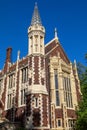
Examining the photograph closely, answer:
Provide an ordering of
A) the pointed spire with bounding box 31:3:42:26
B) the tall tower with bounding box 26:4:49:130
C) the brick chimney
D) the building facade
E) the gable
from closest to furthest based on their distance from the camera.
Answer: the tall tower with bounding box 26:4:49:130 → the building facade → the gable → the pointed spire with bounding box 31:3:42:26 → the brick chimney

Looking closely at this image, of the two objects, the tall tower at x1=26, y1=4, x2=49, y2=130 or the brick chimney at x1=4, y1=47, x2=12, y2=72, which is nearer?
the tall tower at x1=26, y1=4, x2=49, y2=130

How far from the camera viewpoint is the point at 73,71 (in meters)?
33.2

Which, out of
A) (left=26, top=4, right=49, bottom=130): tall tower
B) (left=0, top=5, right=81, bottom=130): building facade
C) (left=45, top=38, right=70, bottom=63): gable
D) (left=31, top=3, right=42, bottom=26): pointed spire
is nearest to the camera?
(left=26, top=4, right=49, bottom=130): tall tower

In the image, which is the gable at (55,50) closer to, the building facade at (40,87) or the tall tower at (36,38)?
the building facade at (40,87)

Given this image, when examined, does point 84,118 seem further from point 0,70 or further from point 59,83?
point 0,70

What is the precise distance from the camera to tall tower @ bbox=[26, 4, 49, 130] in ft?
80.6

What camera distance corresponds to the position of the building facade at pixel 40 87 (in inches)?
1008

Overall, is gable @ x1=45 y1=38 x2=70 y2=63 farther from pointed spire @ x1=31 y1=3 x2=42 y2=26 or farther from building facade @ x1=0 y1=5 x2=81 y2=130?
pointed spire @ x1=31 y1=3 x2=42 y2=26

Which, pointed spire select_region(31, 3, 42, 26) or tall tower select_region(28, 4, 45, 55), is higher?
pointed spire select_region(31, 3, 42, 26)

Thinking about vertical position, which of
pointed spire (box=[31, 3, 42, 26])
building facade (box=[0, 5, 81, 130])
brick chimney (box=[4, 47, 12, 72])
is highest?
pointed spire (box=[31, 3, 42, 26])

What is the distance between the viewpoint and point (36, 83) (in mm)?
26828

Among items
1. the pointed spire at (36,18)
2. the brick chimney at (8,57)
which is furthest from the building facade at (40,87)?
the brick chimney at (8,57)

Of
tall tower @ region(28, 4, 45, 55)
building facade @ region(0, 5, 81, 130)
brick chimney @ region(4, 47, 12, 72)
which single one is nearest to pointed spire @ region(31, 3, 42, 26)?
building facade @ region(0, 5, 81, 130)

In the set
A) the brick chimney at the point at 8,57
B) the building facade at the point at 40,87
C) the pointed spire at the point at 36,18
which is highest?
the pointed spire at the point at 36,18
